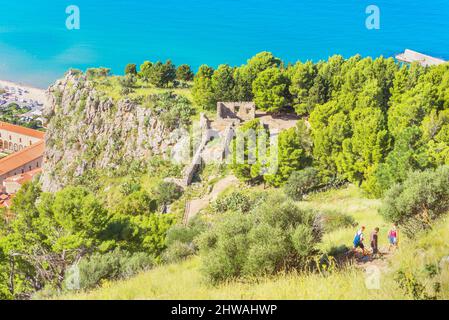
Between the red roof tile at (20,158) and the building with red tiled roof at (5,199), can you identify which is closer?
the building with red tiled roof at (5,199)

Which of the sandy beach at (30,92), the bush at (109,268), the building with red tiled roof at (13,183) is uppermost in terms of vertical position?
the sandy beach at (30,92)

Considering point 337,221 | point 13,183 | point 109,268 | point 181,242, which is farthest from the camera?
point 13,183

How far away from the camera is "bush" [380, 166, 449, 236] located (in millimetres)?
13664

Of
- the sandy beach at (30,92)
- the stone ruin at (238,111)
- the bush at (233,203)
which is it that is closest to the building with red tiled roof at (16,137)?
the sandy beach at (30,92)

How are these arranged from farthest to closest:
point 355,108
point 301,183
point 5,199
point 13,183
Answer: point 13,183 → point 5,199 → point 355,108 → point 301,183

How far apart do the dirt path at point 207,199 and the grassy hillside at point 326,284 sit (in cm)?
1600

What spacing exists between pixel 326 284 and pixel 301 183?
66.3 ft

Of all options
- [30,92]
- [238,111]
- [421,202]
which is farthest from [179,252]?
[30,92]

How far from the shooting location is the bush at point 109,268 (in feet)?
45.3

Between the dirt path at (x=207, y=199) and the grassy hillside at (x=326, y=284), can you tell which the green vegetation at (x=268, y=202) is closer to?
the grassy hillside at (x=326, y=284)

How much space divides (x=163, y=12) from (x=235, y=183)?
101375 mm

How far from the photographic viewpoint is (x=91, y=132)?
4531 cm

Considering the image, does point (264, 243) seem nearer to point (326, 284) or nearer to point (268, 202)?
point (268, 202)
